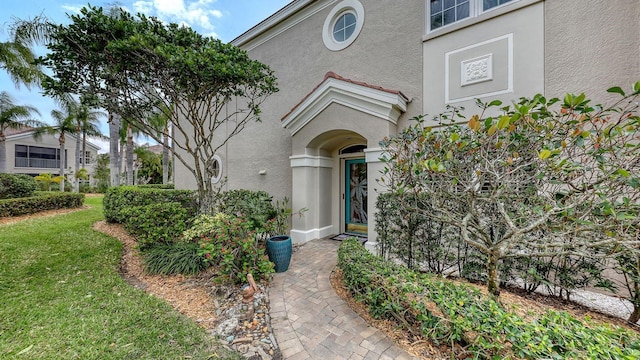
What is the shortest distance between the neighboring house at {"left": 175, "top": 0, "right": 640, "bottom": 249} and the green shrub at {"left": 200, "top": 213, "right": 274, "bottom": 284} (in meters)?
3.11

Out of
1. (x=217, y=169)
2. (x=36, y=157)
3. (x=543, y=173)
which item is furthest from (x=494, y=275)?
(x=36, y=157)

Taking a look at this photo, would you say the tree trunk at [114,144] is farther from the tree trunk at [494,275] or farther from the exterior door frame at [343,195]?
the tree trunk at [494,275]

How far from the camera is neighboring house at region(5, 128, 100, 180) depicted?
91.3 ft

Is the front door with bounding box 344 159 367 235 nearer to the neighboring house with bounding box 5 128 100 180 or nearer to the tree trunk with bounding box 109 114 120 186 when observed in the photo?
the tree trunk with bounding box 109 114 120 186

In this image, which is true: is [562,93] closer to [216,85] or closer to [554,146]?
[554,146]

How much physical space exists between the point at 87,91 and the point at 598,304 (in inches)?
454

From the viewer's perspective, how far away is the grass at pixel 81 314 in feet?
10.6

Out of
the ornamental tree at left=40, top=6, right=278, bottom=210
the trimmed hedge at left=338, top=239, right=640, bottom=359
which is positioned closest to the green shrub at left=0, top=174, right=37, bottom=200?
the ornamental tree at left=40, top=6, right=278, bottom=210

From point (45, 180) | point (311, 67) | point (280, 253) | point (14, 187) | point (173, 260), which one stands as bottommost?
point (173, 260)

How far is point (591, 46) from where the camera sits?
4.97 m

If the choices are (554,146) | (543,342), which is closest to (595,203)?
(554,146)

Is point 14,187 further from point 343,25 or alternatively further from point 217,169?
point 343,25

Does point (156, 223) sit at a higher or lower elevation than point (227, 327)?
higher

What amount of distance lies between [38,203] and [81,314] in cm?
1299
